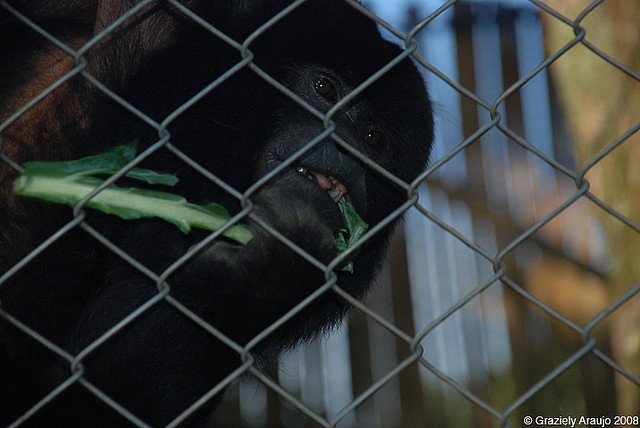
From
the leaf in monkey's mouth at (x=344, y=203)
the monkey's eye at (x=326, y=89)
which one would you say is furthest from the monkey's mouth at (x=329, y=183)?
the monkey's eye at (x=326, y=89)

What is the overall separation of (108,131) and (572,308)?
5.00 metres

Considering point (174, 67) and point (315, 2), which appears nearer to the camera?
point (174, 67)

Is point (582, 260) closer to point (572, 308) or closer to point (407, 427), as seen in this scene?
point (572, 308)

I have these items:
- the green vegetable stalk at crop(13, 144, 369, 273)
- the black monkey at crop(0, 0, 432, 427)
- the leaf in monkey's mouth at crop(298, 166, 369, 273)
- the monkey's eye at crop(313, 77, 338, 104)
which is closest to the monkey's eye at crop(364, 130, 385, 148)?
the black monkey at crop(0, 0, 432, 427)

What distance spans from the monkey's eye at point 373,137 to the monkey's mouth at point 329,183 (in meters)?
0.50

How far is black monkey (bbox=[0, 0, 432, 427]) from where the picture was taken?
9.58ft

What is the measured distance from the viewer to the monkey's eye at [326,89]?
342 cm

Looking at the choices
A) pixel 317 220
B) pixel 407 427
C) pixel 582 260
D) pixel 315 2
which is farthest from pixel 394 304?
pixel 317 220

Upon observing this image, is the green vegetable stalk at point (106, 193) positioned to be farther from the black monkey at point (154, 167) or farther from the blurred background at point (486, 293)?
the blurred background at point (486, 293)

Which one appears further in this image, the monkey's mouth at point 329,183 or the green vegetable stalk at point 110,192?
the monkey's mouth at point 329,183

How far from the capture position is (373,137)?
3.61 metres

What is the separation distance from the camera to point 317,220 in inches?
99.8

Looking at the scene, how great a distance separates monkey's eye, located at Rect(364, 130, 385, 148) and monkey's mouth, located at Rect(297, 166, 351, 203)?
19.6 inches

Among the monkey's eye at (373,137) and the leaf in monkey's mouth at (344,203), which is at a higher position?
the monkey's eye at (373,137)
